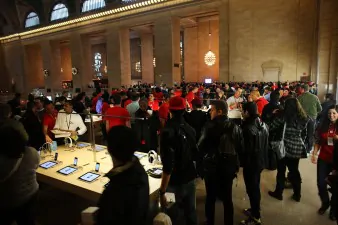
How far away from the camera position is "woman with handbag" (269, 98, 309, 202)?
156 inches

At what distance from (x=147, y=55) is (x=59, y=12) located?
10546 millimetres

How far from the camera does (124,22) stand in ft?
66.0

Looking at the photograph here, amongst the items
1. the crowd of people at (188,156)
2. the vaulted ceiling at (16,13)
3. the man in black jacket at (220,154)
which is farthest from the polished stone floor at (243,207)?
the vaulted ceiling at (16,13)

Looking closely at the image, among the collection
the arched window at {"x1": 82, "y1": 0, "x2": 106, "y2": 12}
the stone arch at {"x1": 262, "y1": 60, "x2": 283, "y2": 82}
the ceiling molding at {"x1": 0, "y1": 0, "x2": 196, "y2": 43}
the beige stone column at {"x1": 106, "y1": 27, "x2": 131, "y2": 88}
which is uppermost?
the arched window at {"x1": 82, "y1": 0, "x2": 106, "y2": 12}

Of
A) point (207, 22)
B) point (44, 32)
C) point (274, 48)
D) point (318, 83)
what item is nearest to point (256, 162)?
point (318, 83)

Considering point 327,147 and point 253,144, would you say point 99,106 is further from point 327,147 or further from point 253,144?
point 327,147

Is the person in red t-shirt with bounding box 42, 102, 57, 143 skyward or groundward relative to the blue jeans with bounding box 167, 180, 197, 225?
skyward

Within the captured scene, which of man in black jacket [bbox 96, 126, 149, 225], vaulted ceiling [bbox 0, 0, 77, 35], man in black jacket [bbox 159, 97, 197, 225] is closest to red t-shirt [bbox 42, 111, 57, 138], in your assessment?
man in black jacket [bbox 159, 97, 197, 225]

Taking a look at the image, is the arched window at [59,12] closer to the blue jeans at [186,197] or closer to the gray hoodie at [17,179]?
the gray hoodie at [17,179]

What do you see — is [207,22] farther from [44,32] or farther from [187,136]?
[187,136]

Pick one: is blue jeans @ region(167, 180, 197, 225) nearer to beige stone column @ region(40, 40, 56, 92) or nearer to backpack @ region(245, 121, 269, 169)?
backpack @ region(245, 121, 269, 169)

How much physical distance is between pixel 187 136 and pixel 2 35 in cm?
3625

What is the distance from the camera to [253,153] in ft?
11.4

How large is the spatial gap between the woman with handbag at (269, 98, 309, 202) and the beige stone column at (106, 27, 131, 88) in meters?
18.6
